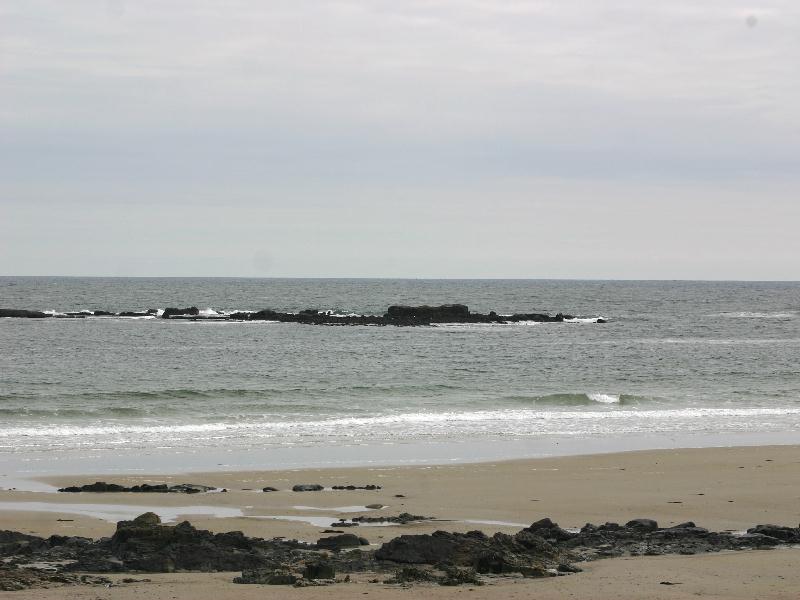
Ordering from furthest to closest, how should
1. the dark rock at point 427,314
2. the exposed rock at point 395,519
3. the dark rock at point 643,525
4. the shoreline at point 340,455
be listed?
1. the dark rock at point 427,314
2. the shoreline at point 340,455
3. the exposed rock at point 395,519
4. the dark rock at point 643,525

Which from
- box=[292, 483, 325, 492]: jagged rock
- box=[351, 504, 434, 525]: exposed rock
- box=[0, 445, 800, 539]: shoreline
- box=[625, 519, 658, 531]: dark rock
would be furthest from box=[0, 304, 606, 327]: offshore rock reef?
box=[625, 519, 658, 531]: dark rock

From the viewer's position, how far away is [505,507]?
56.6 feet

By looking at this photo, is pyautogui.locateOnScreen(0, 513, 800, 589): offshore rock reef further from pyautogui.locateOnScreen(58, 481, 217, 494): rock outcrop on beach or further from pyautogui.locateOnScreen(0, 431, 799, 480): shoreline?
pyautogui.locateOnScreen(0, 431, 799, 480): shoreline

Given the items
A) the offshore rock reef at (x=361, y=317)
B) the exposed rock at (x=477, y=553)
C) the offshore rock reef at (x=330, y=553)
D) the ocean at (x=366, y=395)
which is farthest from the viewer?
the offshore rock reef at (x=361, y=317)

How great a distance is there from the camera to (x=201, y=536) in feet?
42.6

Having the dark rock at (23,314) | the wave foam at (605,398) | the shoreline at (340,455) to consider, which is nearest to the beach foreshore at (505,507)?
the shoreline at (340,455)

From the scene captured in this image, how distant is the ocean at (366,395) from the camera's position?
24938 millimetres

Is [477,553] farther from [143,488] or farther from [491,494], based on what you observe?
[143,488]

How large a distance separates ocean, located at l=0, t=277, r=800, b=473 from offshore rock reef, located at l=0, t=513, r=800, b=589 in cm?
871

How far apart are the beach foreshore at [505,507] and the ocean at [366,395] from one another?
7.14 ft

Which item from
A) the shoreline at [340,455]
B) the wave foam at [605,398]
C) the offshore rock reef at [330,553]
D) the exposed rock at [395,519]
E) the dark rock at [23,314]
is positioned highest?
the dark rock at [23,314]

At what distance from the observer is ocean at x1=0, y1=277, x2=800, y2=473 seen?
81.8 ft

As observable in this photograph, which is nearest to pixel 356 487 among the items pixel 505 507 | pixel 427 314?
pixel 505 507

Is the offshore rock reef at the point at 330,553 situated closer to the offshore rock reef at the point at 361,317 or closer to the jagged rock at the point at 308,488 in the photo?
the jagged rock at the point at 308,488
